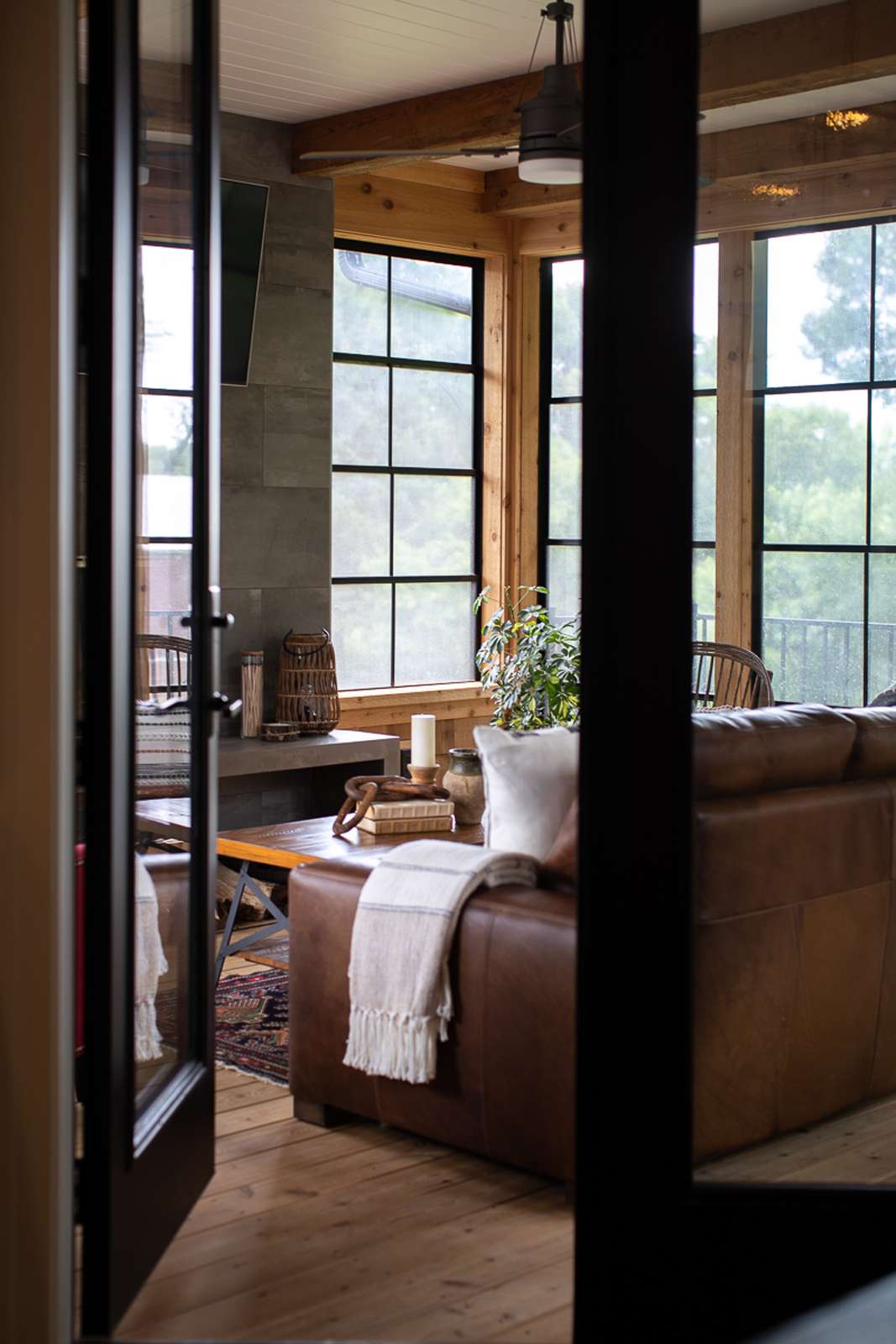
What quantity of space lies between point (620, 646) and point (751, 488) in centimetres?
72

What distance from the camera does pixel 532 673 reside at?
263 inches

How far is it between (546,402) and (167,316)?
5202 mm

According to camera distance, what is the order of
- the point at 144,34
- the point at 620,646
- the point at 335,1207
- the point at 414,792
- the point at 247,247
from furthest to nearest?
the point at 247,247, the point at 414,792, the point at 335,1207, the point at 144,34, the point at 620,646

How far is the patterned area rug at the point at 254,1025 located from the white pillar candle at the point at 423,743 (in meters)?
0.80

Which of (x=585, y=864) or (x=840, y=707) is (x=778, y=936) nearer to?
(x=585, y=864)

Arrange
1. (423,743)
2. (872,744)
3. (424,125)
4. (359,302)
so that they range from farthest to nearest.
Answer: (359,302)
(424,125)
(423,743)
(872,744)

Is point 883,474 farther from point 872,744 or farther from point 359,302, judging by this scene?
point 359,302

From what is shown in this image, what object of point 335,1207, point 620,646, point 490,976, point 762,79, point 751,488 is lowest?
point 335,1207

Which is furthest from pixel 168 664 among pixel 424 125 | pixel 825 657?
pixel 424 125

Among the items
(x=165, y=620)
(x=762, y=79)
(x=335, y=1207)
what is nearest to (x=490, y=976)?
(x=335, y=1207)

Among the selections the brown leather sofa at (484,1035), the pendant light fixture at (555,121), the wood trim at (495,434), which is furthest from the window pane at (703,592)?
the wood trim at (495,434)

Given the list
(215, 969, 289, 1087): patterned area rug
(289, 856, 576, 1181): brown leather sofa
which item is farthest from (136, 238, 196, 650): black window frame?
(215, 969, 289, 1087): patterned area rug

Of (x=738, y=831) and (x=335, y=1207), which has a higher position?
(x=738, y=831)

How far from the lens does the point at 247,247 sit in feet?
21.1
